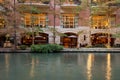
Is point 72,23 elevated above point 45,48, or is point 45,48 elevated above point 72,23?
point 72,23

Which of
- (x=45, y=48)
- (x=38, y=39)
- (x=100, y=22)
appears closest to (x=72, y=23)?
(x=100, y=22)

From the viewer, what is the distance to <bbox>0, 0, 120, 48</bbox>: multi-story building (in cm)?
4675

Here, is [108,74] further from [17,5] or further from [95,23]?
[95,23]

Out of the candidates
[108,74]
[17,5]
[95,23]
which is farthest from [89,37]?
[108,74]

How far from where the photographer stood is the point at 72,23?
49875mm

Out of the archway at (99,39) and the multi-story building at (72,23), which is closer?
the multi-story building at (72,23)

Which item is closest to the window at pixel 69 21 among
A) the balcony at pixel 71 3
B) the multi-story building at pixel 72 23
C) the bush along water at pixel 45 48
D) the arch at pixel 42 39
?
the multi-story building at pixel 72 23

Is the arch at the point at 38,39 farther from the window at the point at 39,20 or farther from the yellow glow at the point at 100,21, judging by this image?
the yellow glow at the point at 100,21

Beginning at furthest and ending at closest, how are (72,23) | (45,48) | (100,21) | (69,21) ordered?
(72,23), (69,21), (100,21), (45,48)

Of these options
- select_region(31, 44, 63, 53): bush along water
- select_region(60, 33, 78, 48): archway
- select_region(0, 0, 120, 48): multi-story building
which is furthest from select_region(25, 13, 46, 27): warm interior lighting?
select_region(31, 44, 63, 53): bush along water

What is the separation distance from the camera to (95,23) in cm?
4700

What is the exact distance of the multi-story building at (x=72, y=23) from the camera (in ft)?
Result: 153

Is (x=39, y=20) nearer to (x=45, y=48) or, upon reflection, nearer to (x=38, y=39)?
(x=38, y=39)

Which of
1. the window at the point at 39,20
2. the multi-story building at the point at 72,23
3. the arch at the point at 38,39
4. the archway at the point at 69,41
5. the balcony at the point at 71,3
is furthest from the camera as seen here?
the archway at the point at 69,41
